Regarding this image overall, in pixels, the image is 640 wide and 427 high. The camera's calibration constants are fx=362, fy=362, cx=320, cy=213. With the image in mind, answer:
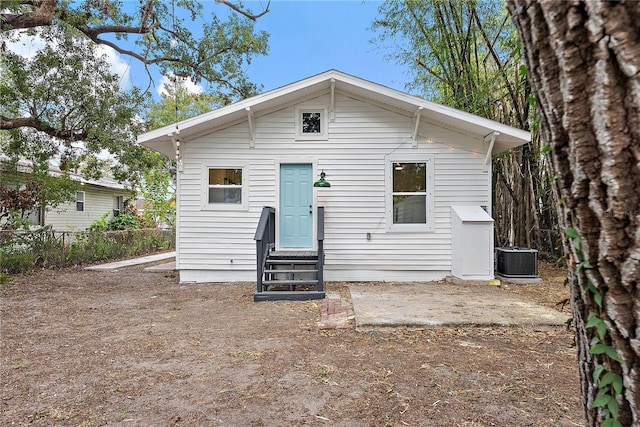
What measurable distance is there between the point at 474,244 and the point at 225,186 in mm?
4888

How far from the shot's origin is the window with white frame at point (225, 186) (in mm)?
7176

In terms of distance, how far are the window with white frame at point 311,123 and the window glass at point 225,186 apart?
1.47 m

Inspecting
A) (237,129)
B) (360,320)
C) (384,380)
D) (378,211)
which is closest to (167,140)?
(237,129)

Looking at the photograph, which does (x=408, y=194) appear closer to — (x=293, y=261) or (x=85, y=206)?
(x=293, y=261)

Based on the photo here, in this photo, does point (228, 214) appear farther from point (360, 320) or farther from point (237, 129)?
point (360, 320)

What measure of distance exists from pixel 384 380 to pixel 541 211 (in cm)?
834

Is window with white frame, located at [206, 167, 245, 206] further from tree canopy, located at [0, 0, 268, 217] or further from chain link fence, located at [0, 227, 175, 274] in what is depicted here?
chain link fence, located at [0, 227, 175, 274]

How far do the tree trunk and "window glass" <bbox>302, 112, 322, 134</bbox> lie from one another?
644cm

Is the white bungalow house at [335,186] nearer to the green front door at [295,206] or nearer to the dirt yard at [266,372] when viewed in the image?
the green front door at [295,206]

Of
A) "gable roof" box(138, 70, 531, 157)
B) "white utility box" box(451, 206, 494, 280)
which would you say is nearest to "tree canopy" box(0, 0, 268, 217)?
"gable roof" box(138, 70, 531, 157)

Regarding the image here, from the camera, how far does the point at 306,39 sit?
42.8 ft

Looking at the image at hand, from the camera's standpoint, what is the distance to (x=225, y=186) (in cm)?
719

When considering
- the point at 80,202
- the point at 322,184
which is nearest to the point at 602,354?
the point at 322,184

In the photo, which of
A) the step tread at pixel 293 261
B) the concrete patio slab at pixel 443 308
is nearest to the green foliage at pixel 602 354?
the concrete patio slab at pixel 443 308
